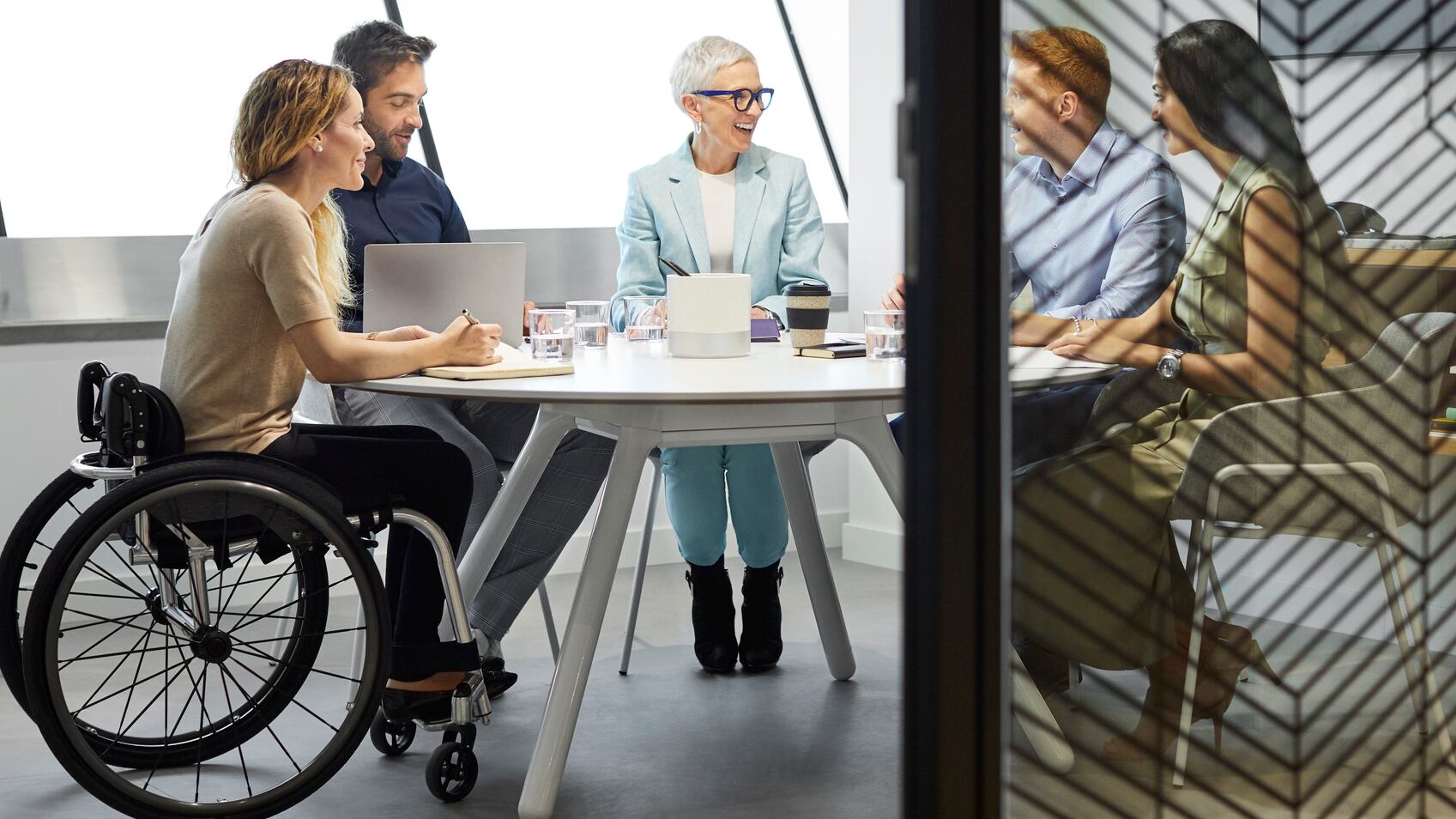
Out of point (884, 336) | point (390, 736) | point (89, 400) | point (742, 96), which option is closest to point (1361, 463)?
point (884, 336)

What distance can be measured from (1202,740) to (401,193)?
2.53 meters

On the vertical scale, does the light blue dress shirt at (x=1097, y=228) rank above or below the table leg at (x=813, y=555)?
above

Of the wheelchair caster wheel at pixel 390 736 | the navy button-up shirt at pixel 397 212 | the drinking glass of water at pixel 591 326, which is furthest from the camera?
the navy button-up shirt at pixel 397 212

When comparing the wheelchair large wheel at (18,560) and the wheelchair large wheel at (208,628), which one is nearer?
the wheelchair large wheel at (208,628)

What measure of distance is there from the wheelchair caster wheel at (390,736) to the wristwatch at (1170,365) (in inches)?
69.9

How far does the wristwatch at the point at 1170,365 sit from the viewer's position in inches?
42.7

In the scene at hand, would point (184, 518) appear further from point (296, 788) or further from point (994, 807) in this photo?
point (994, 807)

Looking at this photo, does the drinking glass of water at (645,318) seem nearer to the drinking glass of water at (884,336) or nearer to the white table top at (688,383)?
the white table top at (688,383)

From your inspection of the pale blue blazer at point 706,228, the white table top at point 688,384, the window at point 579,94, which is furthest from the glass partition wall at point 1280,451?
the window at point 579,94

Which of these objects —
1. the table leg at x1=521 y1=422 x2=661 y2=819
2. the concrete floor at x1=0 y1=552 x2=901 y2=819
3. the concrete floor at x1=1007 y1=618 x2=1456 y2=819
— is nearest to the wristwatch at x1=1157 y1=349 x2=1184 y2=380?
the concrete floor at x1=1007 y1=618 x2=1456 y2=819

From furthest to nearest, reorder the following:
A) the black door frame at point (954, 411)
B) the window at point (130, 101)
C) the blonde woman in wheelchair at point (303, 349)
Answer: the window at point (130, 101)
the blonde woman in wheelchair at point (303, 349)
the black door frame at point (954, 411)

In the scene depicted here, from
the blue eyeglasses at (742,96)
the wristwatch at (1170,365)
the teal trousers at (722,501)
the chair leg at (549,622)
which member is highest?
the blue eyeglasses at (742,96)

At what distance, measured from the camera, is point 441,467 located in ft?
7.32

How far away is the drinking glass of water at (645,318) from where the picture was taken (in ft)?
9.21
